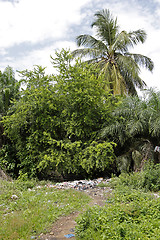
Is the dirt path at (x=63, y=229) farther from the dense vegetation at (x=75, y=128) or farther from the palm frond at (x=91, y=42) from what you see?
the palm frond at (x=91, y=42)

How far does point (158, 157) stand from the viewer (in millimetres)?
8008

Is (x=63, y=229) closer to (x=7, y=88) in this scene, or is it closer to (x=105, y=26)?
(x=7, y=88)

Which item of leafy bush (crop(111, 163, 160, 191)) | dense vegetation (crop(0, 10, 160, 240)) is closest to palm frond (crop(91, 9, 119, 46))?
dense vegetation (crop(0, 10, 160, 240))

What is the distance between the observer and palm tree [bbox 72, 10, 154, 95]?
45.6 feet

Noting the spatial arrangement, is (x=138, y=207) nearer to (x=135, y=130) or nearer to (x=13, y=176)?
A: (x=135, y=130)

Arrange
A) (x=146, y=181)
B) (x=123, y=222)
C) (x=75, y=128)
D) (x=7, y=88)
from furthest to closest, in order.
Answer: (x=7, y=88) → (x=75, y=128) → (x=146, y=181) → (x=123, y=222)

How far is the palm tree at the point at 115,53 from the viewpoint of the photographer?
45.6 ft

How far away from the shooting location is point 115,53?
1488cm

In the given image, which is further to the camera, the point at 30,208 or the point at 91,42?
the point at 91,42

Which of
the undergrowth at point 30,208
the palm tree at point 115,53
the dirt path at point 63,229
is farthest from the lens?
the palm tree at point 115,53

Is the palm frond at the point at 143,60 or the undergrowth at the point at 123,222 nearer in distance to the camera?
the undergrowth at the point at 123,222

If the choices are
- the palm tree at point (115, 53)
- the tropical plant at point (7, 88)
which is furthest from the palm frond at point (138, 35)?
the tropical plant at point (7, 88)

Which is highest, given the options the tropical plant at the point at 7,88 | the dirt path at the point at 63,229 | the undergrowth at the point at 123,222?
the tropical plant at the point at 7,88

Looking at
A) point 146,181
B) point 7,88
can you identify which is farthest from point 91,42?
point 146,181
